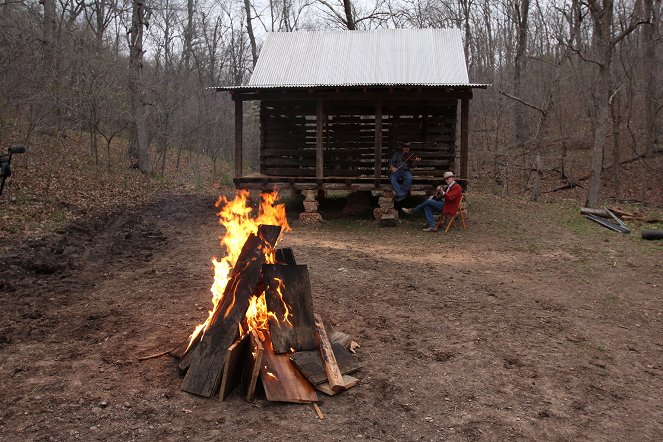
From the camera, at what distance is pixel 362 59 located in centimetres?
1505

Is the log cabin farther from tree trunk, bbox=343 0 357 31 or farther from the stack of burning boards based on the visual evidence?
tree trunk, bbox=343 0 357 31

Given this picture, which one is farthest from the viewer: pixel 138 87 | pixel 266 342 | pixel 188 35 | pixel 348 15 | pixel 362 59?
pixel 188 35

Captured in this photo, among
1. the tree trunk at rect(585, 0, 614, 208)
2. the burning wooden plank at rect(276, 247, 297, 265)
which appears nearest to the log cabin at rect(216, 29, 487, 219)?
the tree trunk at rect(585, 0, 614, 208)

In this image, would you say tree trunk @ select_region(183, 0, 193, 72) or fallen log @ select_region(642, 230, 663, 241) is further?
tree trunk @ select_region(183, 0, 193, 72)

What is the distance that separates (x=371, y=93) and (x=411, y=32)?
4.25 meters

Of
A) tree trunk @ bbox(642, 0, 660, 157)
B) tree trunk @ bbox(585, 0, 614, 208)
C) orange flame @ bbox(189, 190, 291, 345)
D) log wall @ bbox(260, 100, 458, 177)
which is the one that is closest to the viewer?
orange flame @ bbox(189, 190, 291, 345)

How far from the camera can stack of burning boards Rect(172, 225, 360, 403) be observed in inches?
163

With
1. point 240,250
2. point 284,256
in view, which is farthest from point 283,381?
point 240,250

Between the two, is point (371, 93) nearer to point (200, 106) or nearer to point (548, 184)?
point (548, 184)

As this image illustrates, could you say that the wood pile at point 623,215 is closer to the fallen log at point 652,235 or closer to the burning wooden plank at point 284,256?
the fallen log at point 652,235

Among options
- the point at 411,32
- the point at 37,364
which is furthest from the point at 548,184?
the point at 37,364

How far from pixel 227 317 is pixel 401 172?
965cm

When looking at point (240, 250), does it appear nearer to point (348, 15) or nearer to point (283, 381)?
point (283, 381)

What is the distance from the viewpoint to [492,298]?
22.9 feet
